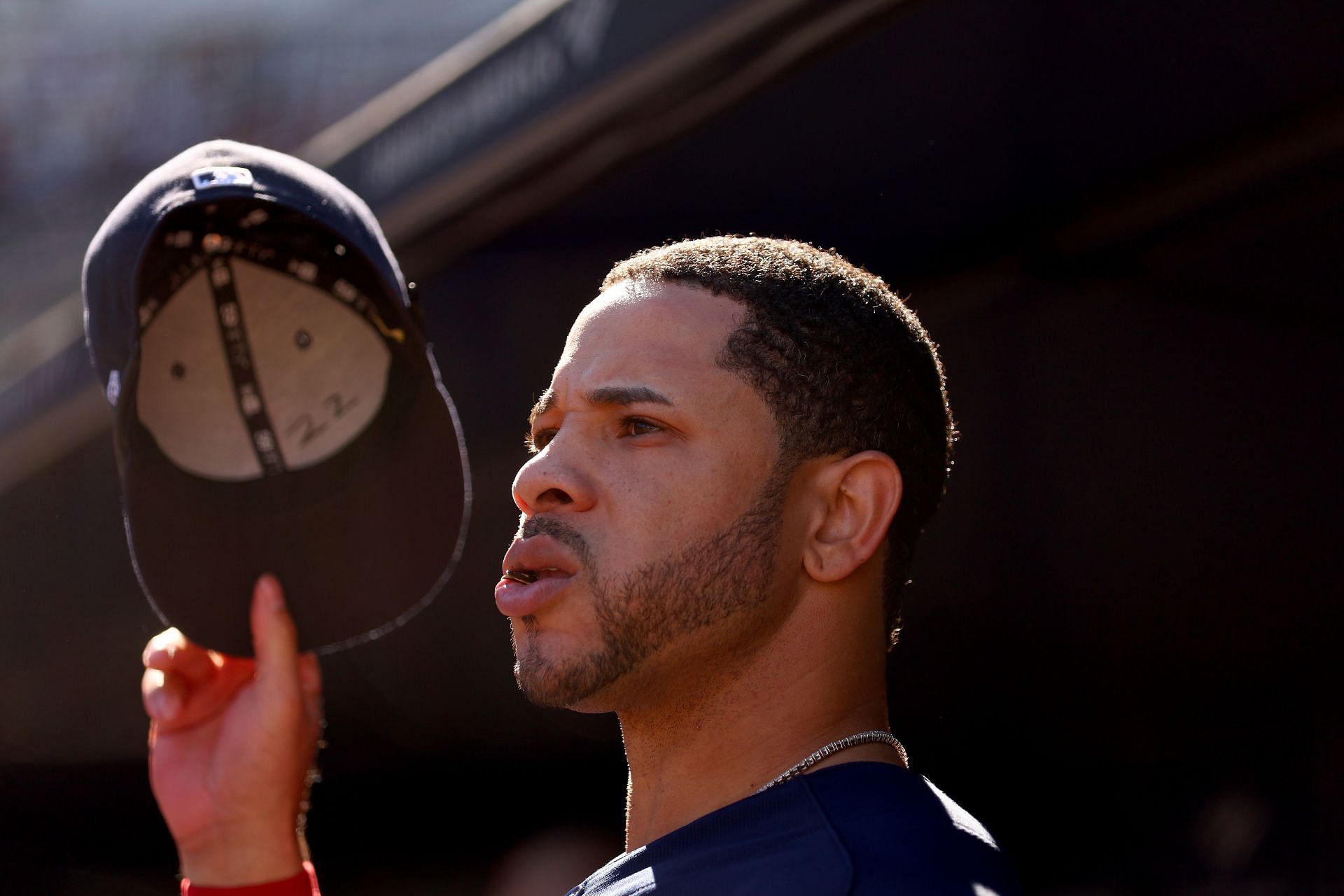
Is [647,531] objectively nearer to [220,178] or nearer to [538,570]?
[538,570]

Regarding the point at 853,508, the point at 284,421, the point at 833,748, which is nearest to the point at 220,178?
the point at 284,421

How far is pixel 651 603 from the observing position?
48.4 inches

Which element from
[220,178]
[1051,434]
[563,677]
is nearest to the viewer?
[563,677]

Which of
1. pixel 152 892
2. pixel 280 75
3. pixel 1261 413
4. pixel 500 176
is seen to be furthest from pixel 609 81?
pixel 280 75

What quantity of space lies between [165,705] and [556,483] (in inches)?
28.7

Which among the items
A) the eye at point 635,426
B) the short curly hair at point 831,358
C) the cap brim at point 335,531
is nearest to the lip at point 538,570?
the eye at point 635,426

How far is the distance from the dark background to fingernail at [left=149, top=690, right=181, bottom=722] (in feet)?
1.56

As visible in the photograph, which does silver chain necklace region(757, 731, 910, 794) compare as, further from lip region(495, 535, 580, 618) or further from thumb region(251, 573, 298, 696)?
thumb region(251, 573, 298, 696)

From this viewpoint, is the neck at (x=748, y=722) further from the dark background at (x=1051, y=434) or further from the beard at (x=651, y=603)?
the dark background at (x=1051, y=434)

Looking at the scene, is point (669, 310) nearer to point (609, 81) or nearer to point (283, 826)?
point (609, 81)

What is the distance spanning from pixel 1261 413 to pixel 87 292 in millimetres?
2041

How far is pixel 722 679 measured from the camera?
1.29 metres

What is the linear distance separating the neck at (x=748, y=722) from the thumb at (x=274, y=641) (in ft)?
1.77

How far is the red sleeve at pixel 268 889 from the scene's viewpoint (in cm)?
153
